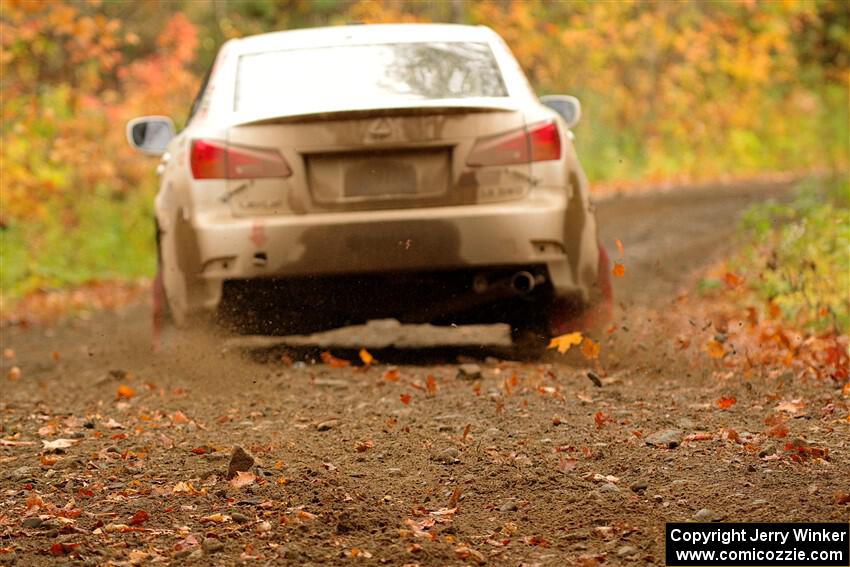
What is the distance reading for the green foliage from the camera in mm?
8531

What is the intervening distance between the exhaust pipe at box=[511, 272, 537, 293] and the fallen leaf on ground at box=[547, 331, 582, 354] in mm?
467

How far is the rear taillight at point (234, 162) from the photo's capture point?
6875mm

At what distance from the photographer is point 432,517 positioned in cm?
455

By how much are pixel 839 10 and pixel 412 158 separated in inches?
697

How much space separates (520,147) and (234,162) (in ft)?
4.55

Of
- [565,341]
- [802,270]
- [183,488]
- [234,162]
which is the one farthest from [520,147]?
[183,488]

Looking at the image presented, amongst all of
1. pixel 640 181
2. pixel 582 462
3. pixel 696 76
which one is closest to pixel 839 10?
pixel 640 181

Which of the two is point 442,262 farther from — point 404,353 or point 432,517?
point 432,517

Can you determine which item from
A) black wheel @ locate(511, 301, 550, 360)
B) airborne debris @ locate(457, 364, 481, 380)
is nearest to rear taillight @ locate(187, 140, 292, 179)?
airborne debris @ locate(457, 364, 481, 380)

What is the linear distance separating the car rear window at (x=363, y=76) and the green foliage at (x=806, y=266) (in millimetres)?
2204

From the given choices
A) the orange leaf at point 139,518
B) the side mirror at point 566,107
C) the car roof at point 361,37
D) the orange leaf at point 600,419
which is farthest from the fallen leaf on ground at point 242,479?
the side mirror at point 566,107

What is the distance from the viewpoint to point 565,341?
24.5 ft

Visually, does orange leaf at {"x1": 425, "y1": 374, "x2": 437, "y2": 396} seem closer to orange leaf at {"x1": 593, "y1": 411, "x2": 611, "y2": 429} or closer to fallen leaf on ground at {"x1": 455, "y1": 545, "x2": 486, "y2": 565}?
orange leaf at {"x1": 593, "y1": 411, "x2": 611, "y2": 429}

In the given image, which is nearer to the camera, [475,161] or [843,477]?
[843,477]
